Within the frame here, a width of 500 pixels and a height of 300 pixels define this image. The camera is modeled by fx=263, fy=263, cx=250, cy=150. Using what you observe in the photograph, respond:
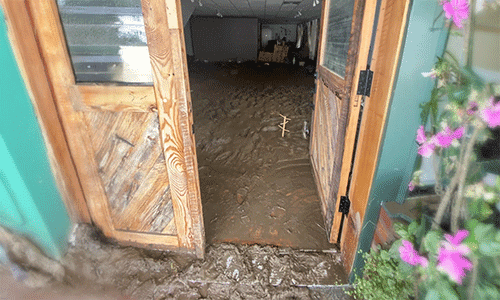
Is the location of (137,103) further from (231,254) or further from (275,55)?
(275,55)

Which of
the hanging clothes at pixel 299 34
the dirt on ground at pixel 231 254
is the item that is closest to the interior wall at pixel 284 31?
the hanging clothes at pixel 299 34

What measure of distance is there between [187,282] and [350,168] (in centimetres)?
144

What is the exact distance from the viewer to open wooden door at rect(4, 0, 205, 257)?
142 centimetres

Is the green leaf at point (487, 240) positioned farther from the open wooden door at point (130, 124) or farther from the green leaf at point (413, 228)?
the open wooden door at point (130, 124)

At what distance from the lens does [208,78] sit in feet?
26.5

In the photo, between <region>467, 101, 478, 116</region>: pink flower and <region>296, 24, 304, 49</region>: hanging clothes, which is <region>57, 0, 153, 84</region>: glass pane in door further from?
<region>296, 24, 304, 49</region>: hanging clothes

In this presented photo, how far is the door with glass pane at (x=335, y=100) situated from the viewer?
169cm

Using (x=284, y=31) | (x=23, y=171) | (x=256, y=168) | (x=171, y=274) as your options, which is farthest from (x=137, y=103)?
(x=284, y=31)

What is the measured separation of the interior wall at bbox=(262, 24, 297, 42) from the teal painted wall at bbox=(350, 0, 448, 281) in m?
15.9

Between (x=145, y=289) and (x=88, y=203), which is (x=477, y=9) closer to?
(x=145, y=289)

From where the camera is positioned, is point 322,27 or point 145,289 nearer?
point 145,289

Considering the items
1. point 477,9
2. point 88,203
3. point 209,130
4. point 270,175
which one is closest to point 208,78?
point 209,130

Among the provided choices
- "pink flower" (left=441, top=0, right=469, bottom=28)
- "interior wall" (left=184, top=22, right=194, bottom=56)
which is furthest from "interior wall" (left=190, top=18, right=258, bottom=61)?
"pink flower" (left=441, top=0, right=469, bottom=28)

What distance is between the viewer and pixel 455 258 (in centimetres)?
76
